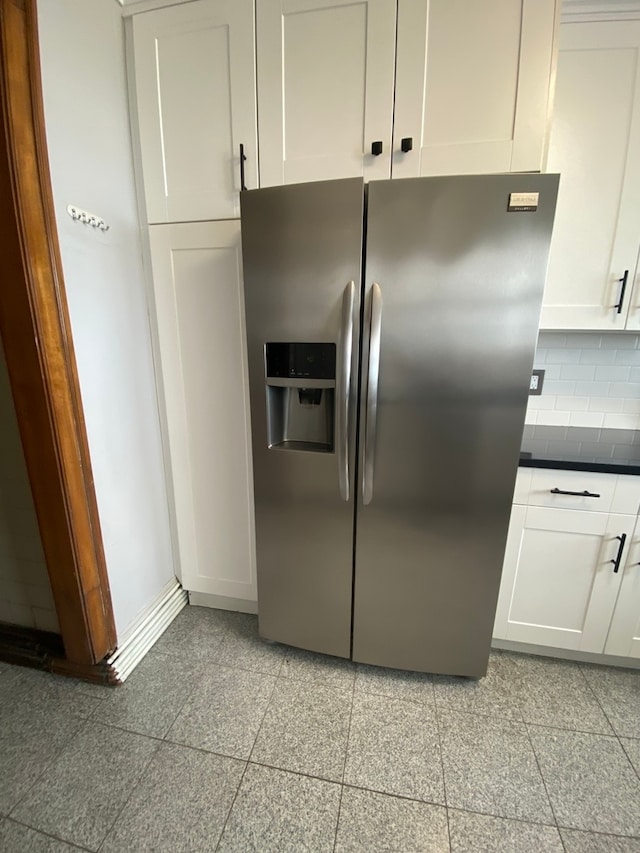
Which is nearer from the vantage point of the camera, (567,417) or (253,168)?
(253,168)

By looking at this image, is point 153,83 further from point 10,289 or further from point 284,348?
point 284,348

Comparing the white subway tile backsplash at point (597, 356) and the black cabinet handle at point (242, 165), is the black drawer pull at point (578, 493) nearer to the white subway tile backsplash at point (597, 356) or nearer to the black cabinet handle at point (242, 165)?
the white subway tile backsplash at point (597, 356)

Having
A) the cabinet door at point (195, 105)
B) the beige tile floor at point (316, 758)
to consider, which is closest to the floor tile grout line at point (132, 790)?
the beige tile floor at point (316, 758)

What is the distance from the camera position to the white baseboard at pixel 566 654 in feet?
4.89

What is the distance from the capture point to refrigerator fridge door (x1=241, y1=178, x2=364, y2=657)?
3.65 feet

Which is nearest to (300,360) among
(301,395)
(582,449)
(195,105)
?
(301,395)

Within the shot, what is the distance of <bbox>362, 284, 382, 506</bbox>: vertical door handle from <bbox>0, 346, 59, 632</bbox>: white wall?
134 centimetres

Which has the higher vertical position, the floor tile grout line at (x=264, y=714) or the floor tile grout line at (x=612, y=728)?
the floor tile grout line at (x=612, y=728)

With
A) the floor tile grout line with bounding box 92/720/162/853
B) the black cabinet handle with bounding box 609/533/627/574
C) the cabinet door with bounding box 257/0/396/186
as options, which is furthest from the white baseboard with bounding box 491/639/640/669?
the cabinet door with bounding box 257/0/396/186

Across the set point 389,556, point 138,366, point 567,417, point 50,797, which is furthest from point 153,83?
point 50,797

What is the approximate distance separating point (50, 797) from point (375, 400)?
158cm

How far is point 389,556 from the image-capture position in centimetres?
131

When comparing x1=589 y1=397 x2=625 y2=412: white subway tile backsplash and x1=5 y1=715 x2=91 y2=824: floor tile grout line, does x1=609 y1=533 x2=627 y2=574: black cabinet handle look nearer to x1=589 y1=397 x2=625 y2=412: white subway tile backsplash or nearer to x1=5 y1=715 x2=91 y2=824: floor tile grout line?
x1=589 y1=397 x2=625 y2=412: white subway tile backsplash

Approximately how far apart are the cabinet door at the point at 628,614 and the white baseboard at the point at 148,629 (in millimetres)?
1946
